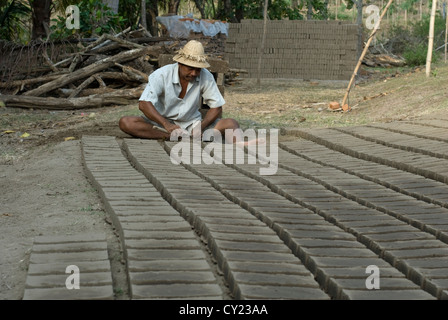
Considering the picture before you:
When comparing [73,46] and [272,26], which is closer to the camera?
[73,46]

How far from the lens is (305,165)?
15.7 ft

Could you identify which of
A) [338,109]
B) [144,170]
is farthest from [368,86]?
[144,170]

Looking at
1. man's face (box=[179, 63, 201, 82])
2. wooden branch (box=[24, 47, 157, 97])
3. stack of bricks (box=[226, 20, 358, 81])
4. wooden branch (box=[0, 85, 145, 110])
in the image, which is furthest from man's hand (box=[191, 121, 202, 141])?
stack of bricks (box=[226, 20, 358, 81])

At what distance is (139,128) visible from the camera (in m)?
5.70

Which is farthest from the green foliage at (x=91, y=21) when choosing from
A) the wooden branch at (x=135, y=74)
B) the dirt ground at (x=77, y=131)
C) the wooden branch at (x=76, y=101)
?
the dirt ground at (x=77, y=131)

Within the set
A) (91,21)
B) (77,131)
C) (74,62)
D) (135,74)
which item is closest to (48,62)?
(74,62)

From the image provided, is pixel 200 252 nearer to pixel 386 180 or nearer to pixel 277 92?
pixel 386 180

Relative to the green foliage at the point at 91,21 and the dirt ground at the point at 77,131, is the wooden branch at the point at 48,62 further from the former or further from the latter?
the dirt ground at the point at 77,131

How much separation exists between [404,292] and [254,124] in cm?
490

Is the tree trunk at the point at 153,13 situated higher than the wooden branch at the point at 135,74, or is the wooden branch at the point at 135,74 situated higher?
the tree trunk at the point at 153,13

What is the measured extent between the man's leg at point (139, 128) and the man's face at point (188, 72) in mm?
547

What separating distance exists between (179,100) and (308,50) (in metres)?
7.54

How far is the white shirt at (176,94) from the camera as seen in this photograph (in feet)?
18.0
